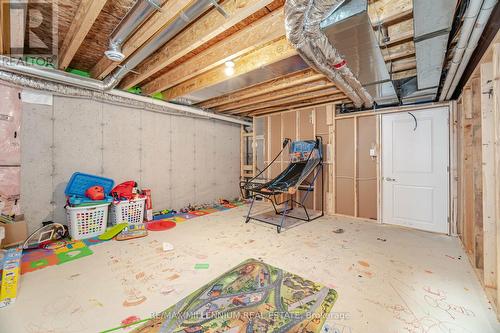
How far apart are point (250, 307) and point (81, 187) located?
10.4ft

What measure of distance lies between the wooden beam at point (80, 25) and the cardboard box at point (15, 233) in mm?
2254

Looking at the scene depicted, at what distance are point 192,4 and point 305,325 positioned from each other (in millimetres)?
2661

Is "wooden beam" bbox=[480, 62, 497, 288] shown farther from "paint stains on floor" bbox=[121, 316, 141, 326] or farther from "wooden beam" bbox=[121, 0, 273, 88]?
"paint stains on floor" bbox=[121, 316, 141, 326]

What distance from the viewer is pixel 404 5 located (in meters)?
1.68

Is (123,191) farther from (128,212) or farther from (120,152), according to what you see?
(120,152)

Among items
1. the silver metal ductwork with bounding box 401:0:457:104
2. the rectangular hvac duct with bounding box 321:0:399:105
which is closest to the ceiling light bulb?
the rectangular hvac duct with bounding box 321:0:399:105

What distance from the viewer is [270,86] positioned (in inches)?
139

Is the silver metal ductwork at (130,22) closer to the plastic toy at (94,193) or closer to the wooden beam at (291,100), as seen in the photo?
the plastic toy at (94,193)

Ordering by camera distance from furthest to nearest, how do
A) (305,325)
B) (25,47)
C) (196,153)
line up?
(196,153) → (25,47) → (305,325)

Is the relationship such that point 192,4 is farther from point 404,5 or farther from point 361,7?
point 404,5

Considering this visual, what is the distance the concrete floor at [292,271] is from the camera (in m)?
1.54

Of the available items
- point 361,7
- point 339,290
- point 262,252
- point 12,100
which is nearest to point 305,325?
point 339,290

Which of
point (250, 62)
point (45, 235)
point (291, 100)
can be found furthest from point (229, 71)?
point (45, 235)

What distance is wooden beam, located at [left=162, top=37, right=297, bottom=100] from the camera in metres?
2.41
